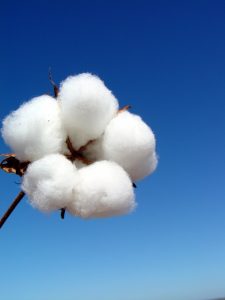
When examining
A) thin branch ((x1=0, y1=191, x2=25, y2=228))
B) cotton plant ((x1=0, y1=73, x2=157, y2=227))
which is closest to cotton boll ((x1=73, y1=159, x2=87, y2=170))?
cotton plant ((x1=0, y1=73, x2=157, y2=227))

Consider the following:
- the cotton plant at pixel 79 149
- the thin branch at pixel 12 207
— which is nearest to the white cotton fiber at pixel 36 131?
the cotton plant at pixel 79 149

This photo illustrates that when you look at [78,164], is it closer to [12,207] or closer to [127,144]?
[127,144]

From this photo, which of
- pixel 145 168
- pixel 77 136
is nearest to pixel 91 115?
pixel 77 136

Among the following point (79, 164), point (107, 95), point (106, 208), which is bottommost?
point (106, 208)

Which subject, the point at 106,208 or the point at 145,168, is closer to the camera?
the point at 106,208

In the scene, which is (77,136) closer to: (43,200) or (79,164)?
(79,164)

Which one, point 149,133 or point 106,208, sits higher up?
point 149,133

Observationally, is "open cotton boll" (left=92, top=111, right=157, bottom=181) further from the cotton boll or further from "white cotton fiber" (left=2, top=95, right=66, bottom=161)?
"white cotton fiber" (left=2, top=95, right=66, bottom=161)

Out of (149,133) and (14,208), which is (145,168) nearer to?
(149,133)
